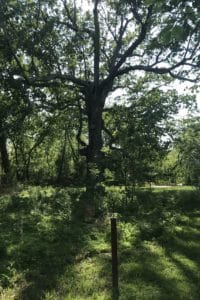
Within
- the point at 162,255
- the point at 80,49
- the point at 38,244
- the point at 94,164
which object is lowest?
the point at 162,255

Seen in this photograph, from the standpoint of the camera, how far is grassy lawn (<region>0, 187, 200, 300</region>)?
541cm

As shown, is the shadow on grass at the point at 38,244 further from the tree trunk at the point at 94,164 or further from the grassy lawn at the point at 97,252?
the tree trunk at the point at 94,164

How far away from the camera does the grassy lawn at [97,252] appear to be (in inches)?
213

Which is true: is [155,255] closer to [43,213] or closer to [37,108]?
[43,213]

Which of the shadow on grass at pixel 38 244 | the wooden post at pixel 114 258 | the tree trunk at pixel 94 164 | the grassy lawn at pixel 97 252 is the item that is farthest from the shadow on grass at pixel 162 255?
the tree trunk at pixel 94 164

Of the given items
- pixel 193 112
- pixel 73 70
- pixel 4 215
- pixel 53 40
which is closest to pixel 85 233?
pixel 4 215

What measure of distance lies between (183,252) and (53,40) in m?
11.1

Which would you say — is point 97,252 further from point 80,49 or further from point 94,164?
point 80,49

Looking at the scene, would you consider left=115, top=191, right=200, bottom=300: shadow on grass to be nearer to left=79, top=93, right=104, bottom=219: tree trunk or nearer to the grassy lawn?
the grassy lawn

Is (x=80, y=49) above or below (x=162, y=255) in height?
above

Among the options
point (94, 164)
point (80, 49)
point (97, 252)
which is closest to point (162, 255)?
point (97, 252)

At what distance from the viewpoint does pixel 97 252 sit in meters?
6.96

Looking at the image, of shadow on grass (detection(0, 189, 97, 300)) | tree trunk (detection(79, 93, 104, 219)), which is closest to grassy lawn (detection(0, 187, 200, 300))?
shadow on grass (detection(0, 189, 97, 300))

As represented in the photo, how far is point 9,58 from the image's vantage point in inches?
545
